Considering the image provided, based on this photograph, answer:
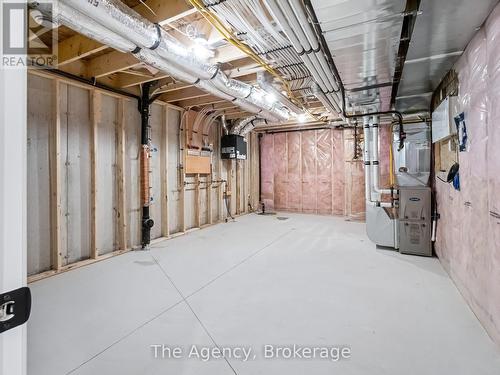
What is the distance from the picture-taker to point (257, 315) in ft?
6.32

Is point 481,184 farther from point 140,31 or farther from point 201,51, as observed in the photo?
point 140,31

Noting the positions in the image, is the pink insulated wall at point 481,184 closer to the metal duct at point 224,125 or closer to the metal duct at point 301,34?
the metal duct at point 301,34

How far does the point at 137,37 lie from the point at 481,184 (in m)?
2.73

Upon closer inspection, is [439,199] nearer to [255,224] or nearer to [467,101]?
[467,101]

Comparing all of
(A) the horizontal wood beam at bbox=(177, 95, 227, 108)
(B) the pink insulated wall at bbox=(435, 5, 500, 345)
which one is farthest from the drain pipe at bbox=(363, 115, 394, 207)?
(A) the horizontal wood beam at bbox=(177, 95, 227, 108)

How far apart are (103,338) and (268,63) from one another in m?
2.76

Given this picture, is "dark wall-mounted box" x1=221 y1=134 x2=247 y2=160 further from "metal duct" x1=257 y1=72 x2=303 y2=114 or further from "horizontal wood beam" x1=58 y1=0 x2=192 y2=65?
"horizontal wood beam" x1=58 y1=0 x2=192 y2=65

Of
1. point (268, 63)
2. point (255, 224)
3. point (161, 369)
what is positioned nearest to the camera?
point (161, 369)

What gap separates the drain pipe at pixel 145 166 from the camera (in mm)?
3646

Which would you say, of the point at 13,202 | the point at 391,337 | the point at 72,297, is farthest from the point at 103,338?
the point at 391,337

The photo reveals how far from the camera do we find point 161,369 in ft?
4.65
